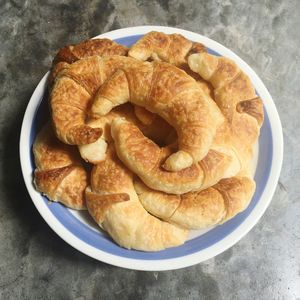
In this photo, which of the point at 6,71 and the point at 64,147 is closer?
the point at 64,147

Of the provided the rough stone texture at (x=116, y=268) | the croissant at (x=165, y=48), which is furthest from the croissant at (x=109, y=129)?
the rough stone texture at (x=116, y=268)

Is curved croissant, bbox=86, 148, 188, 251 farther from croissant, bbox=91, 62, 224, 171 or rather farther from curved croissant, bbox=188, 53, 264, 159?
curved croissant, bbox=188, 53, 264, 159

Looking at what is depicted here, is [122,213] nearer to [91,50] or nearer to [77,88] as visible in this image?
[77,88]

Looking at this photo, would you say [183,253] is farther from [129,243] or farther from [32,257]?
[32,257]

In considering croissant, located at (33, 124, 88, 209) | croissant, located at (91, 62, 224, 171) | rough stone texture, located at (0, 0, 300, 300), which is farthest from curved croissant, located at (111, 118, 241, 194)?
rough stone texture, located at (0, 0, 300, 300)

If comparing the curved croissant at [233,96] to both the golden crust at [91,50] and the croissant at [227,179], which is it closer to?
the croissant at [227,179]

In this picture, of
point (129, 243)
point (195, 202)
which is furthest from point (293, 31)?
point (129, 243)
